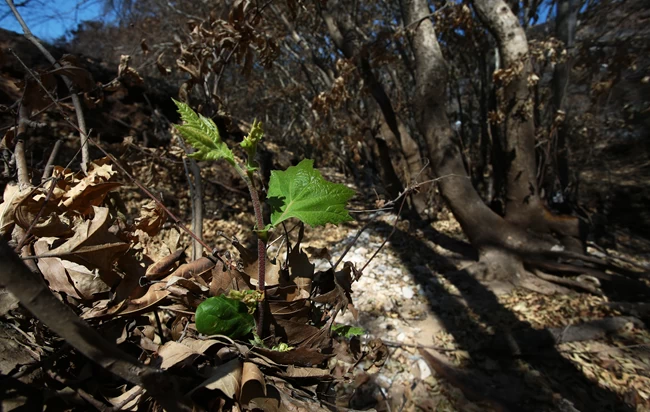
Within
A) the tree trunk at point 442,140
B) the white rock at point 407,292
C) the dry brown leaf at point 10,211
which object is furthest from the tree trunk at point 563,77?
the dry brown leaf at point 10,211

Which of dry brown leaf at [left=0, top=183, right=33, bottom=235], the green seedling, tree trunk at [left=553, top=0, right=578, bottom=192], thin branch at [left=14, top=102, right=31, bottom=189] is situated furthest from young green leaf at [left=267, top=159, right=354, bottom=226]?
tree trunk at [left=553, top=0, right=578, bottom=192]

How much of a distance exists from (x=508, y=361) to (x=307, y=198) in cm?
276

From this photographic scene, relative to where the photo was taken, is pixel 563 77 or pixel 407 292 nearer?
pixel 407 292

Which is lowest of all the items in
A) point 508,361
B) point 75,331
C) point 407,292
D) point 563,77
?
point 508,361

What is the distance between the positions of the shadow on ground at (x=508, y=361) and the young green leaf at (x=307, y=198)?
242 centimetres

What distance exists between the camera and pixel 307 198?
0.61 meters

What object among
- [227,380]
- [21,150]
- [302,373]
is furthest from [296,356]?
[21,150]

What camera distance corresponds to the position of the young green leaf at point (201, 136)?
55cm

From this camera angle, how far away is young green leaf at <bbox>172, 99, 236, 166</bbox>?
1.80 ft

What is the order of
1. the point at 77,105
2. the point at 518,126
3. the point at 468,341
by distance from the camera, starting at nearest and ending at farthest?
the point at 77,105 → the point at 468,341 → the point at 518,126

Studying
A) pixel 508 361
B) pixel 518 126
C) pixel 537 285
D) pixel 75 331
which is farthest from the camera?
pixel 518 126

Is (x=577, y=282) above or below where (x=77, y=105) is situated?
below

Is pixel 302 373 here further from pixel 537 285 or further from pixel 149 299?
pixel 537 285

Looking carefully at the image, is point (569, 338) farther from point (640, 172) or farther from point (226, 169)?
point (640, 172)
